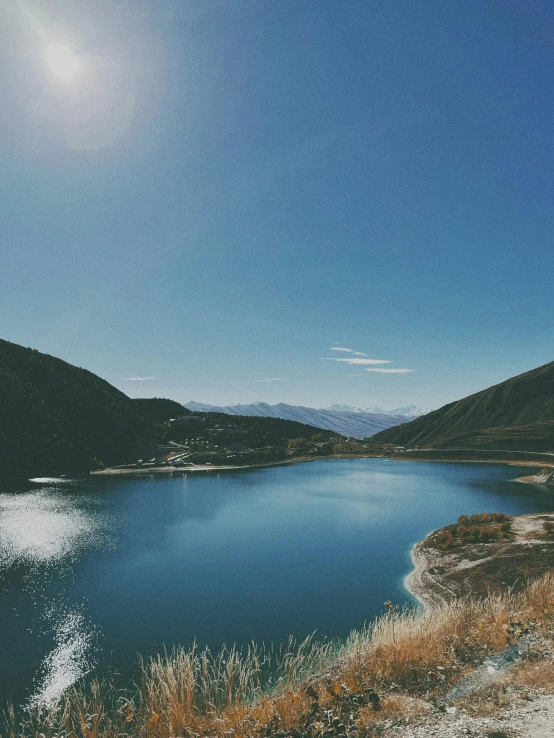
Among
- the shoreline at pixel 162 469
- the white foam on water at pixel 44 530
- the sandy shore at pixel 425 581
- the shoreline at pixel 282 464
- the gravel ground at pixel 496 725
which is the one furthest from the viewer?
the shoreline at pixel 282 464

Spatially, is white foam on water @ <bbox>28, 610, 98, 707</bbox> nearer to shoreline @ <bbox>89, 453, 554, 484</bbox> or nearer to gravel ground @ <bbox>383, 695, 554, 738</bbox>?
gravel ground @ <bbox>383, 695, 554, 738</bbox>

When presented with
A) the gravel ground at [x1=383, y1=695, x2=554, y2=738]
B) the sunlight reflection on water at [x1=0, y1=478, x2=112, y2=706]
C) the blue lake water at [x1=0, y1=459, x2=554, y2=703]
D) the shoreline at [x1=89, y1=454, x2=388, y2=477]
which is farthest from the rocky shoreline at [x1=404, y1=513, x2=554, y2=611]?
the shoreline at [x1=89, y1=454, x2=388, y2=477]

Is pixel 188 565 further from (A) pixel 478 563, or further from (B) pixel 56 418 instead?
(B) pixel 56 418

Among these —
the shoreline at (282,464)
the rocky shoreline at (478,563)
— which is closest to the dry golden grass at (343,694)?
the rocky shoreline at (478,563)

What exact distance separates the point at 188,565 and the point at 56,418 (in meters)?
113

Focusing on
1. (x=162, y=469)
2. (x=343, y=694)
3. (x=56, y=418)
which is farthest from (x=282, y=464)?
(x=343, y=694)

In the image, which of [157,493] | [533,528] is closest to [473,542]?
[533,528]

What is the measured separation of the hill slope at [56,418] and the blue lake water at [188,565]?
107 ft

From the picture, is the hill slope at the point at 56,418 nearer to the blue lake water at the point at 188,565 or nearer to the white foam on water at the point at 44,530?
the blue lake water at the point at 188,565

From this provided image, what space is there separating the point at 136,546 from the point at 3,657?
23.2 meters

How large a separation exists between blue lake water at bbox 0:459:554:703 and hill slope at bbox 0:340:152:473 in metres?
32.7

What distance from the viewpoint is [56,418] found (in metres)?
129

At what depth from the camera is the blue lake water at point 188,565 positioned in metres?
23.7

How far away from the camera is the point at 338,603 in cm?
2906
